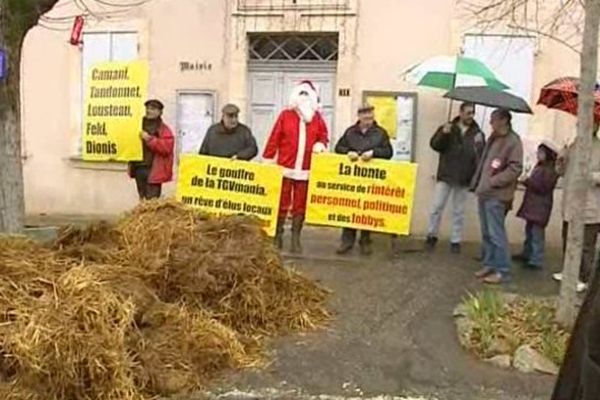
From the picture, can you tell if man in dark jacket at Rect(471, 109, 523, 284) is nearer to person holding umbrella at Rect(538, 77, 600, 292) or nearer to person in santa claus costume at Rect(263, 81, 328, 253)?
person holding umbrella at Rect(538, 77, 600, 292)

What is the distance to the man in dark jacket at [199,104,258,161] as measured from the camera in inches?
380

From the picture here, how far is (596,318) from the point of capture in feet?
6.31

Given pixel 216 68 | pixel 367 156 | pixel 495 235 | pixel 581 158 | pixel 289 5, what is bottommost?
pixel 495 235

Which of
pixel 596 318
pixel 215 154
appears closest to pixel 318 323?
pixel 215 154

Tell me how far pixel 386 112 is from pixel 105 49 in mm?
4430

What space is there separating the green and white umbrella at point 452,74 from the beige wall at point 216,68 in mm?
992

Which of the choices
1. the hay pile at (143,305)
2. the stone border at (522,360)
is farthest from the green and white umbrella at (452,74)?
the stone border at (522,360)

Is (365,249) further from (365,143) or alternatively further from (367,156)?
(365,143)

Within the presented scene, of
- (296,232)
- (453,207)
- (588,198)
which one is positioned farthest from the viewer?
(453,207)

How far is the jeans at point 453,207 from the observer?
1016 cm

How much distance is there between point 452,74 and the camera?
9.75 meters

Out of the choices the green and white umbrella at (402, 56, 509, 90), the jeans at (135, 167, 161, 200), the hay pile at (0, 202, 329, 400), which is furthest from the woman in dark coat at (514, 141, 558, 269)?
the jeans at (135, 167, 161, 200)

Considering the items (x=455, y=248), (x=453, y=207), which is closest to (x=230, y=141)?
(x=453, y=207)

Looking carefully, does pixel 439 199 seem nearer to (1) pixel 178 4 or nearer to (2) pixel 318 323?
(2) pixel 318 323
